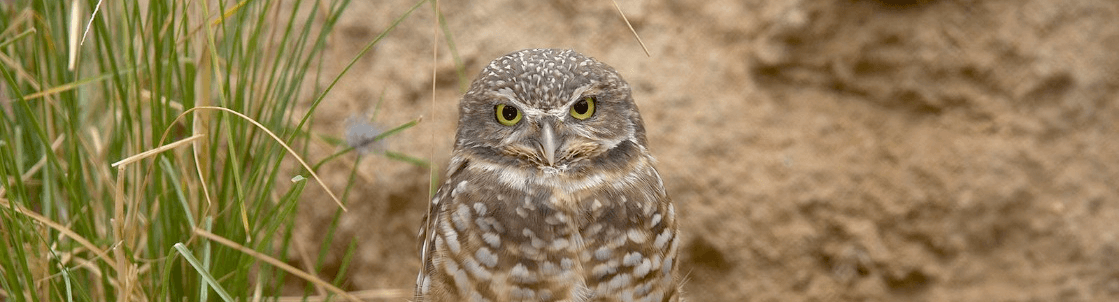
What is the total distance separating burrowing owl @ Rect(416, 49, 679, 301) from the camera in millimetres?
1700

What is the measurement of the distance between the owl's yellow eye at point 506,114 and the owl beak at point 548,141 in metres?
0.06

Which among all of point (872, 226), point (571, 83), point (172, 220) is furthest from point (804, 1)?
point (172, 220)

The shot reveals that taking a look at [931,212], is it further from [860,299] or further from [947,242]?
[860,299]

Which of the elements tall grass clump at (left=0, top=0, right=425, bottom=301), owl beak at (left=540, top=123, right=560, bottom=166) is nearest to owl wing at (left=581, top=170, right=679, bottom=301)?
owl beak at (left=540, top=123, right=560, bottom=166)

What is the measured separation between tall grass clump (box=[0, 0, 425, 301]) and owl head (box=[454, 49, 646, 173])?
0.27 meters

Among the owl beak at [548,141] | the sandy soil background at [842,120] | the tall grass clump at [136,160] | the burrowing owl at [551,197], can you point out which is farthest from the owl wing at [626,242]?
the sandy soil background at [842,120]

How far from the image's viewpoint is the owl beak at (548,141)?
1.66m

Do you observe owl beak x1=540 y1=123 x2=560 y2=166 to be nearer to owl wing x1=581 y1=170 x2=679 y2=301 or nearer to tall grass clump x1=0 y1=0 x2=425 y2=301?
owl wing x1=581 y1=170 x2=679 y2=301

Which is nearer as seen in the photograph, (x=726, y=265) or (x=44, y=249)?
(x=44, y=249)

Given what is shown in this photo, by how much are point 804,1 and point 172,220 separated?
1544 millimetres

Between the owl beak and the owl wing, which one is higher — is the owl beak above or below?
above

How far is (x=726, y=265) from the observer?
2.88m

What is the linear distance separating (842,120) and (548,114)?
4.40ft

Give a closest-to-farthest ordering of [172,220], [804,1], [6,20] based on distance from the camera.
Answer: [172,220]
[6,20]
[804,1]
